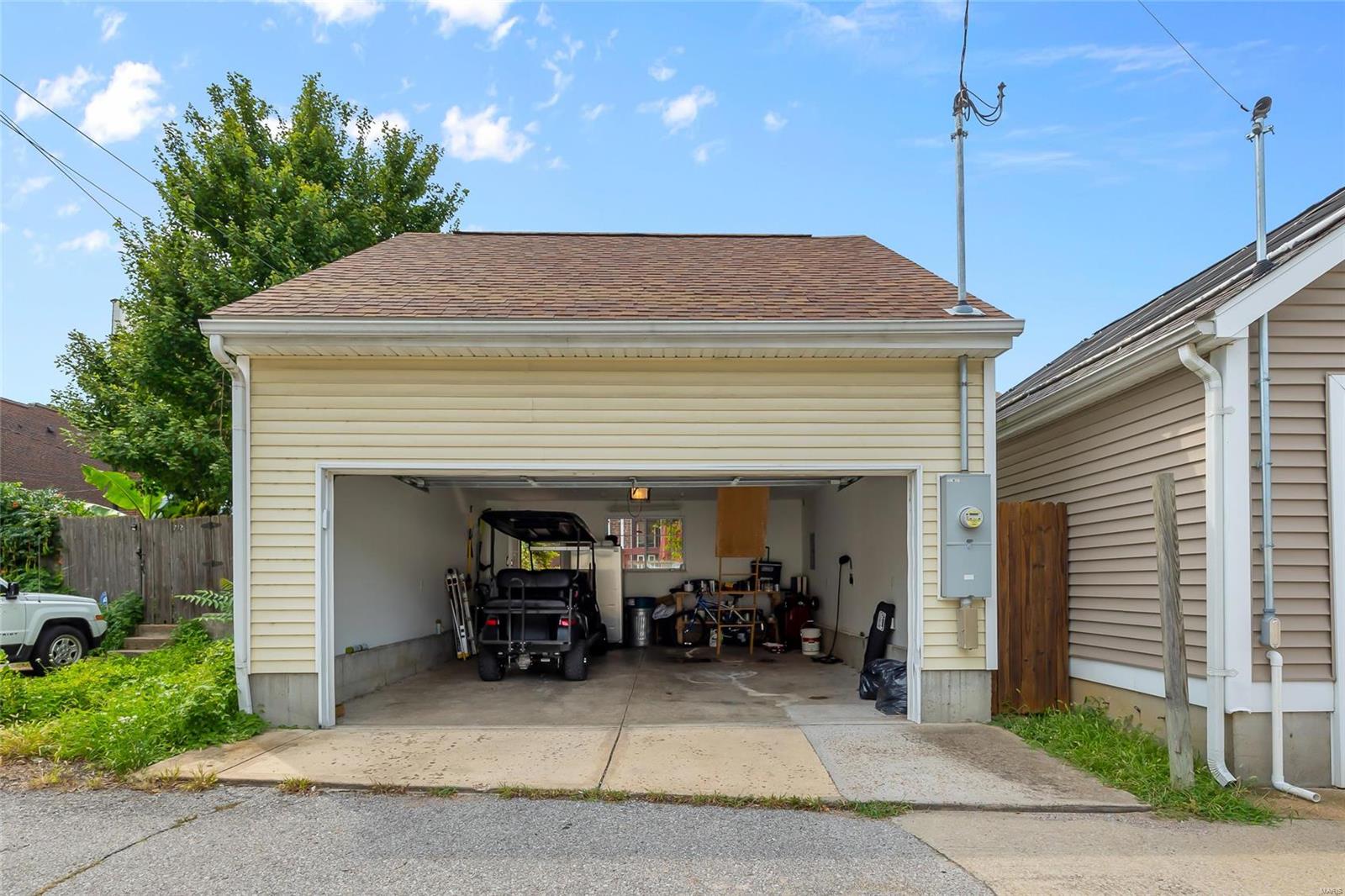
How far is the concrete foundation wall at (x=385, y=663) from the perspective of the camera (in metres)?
8.65

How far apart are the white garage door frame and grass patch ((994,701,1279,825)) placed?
1.09m

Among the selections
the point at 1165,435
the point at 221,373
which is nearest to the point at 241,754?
the point at 1165,435

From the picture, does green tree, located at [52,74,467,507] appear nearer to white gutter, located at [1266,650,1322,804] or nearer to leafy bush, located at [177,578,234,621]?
leafy bush, located at [177,578,234,621]

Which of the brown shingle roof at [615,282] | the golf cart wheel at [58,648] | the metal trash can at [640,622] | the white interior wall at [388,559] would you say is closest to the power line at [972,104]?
the brown shingle roof at [615,282]

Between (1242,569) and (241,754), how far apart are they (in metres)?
7.03

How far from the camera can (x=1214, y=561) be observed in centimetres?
563

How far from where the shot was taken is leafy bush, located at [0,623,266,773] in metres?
6.07

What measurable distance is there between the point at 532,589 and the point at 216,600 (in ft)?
12.9

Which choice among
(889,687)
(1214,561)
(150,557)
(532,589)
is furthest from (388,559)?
(1214,561)

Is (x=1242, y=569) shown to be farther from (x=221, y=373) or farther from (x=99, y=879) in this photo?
(x=221, y=373)

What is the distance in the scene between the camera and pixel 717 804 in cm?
518

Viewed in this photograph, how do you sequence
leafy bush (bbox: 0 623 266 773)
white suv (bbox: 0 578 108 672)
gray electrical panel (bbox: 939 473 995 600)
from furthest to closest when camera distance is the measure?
1. white suv (bbox: 0 578 108 672)
2. gray electrical panel (bbox: 939 473 995 600)
3. leafy bush (bbox: 0 623 266 773)

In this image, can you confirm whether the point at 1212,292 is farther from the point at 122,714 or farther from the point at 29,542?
the point at 29,542

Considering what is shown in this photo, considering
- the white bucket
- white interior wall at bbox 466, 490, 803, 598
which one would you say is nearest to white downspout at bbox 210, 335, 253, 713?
the white bucket
